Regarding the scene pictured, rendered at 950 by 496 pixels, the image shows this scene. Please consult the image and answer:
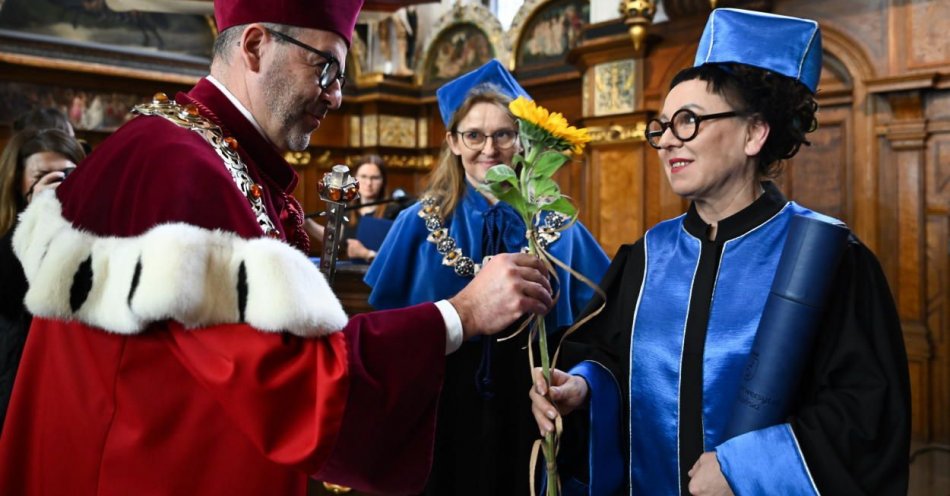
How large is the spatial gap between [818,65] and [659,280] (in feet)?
2.02

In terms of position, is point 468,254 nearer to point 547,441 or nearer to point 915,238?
point 547,441

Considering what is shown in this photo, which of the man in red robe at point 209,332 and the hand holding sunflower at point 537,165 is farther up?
the hand holding sunflower at point 537,165

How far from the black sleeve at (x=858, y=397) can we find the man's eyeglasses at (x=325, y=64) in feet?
3.78

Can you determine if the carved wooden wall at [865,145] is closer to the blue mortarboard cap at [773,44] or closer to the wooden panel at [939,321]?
the wooden panel at [939,321]

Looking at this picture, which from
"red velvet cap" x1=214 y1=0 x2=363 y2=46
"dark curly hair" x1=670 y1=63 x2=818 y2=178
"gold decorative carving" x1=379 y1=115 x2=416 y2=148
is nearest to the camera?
"red velvet cap" x1=214 y1=0 x2=363 y2=46

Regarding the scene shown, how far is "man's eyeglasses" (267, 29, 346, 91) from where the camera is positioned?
1598mm

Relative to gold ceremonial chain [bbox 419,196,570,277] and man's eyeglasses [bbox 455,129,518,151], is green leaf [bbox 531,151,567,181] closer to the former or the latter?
gold ceremonial chain [bbox 419,196,570,277]

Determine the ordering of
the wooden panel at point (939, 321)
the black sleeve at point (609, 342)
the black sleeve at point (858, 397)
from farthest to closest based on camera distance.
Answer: the wooden panel at point (939, 321)
the black sleeve at point (609, 342)
the black sleeve at point (858, 397)

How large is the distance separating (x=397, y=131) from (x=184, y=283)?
32.7 feet

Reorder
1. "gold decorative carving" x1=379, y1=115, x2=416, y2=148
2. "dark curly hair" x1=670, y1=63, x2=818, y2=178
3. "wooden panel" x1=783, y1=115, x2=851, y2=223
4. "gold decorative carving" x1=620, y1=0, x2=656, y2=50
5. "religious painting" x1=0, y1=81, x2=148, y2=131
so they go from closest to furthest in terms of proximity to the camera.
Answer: "dark curly hair" x1=670, y1=63, x2=818, y2=178, "wooden panel" x1=783, y1=115, x2=851, y2=223, "gold decorative carving" x1=620, y1=0, x2=656, y2=50, "religious painting" x1=0, y1=81, x2=148, y2=131, "gold decorative carving" x1=379, y1=115, x2=416, y2=148

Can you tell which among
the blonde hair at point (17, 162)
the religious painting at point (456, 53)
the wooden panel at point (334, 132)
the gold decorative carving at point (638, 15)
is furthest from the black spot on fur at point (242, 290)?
the wooden panel at point (334, 132)

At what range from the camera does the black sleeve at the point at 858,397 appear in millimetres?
1413

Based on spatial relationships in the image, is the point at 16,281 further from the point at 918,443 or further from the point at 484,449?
the point at 918,443

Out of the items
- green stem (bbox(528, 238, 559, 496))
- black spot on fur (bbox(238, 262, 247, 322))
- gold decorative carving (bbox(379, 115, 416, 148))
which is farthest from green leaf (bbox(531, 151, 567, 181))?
gold decorative carving (bbox(379, 115, 416, 148))
